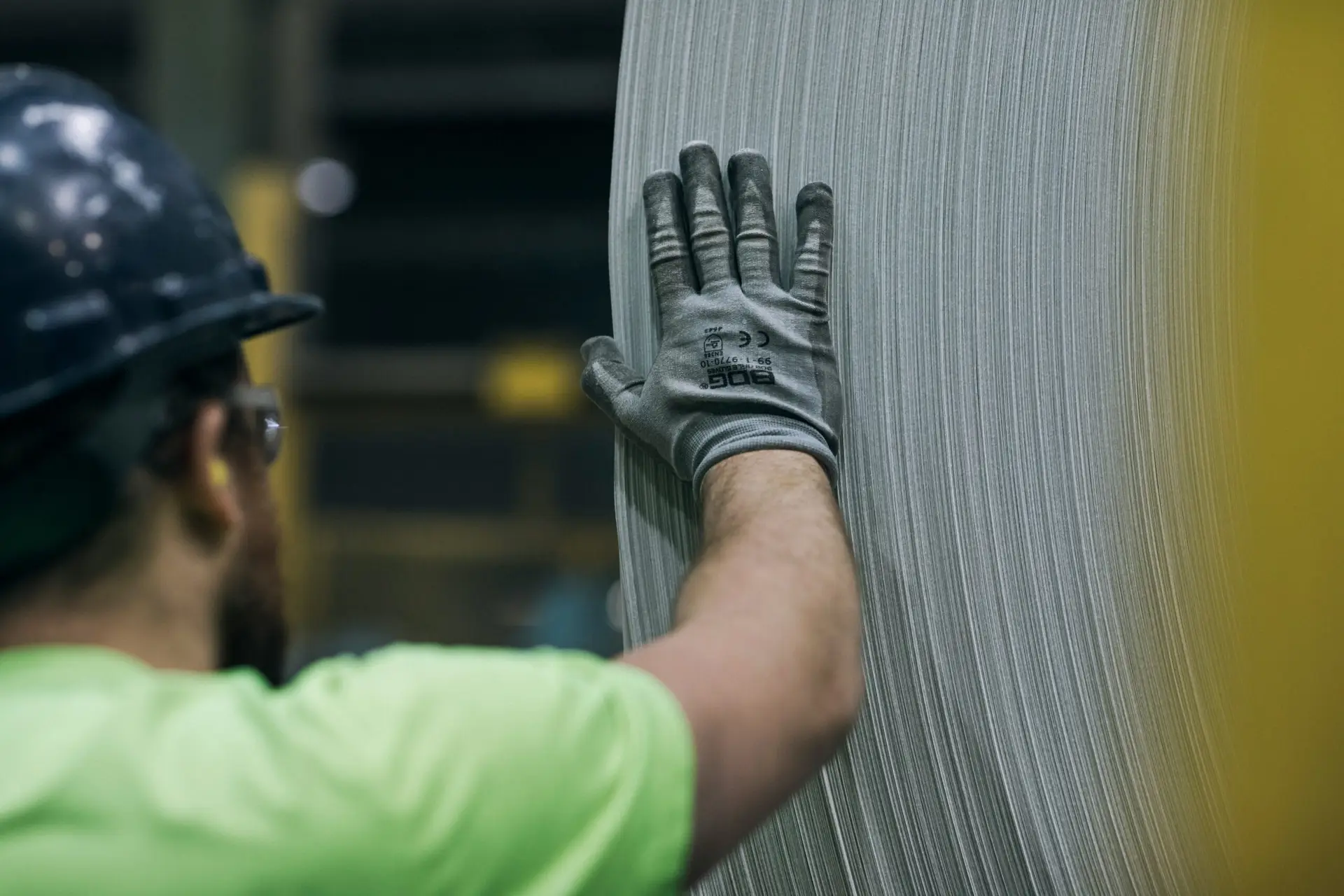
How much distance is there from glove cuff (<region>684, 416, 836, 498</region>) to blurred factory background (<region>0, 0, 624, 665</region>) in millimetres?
2684

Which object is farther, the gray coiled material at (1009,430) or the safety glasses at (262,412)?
the gray coiled material at (1009,430)

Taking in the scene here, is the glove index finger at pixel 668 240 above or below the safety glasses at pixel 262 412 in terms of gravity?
above

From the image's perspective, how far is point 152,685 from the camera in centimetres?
65

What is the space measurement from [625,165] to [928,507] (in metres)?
0.38

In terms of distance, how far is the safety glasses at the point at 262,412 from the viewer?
2.54 feet

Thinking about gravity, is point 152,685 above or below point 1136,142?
below

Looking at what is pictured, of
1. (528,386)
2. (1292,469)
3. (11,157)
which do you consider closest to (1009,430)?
(1292,469)

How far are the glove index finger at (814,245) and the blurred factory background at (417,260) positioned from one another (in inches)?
106

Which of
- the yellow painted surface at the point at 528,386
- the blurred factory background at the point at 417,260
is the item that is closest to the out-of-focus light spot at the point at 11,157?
the blurred factory background at the point at 417,260

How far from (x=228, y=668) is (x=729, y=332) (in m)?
0.43

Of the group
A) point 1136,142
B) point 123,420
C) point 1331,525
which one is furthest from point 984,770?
point 123,420

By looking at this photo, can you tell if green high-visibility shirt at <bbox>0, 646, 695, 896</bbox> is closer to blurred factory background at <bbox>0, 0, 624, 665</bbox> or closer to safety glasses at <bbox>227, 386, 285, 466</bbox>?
safety glasses at <bbox>227, 386, 285, 466</bbox>

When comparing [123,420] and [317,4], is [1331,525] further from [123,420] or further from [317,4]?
[317,4]

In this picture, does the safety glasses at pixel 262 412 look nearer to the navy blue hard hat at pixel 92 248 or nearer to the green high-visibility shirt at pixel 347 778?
the navy blue hard hat at pixel 92 248
